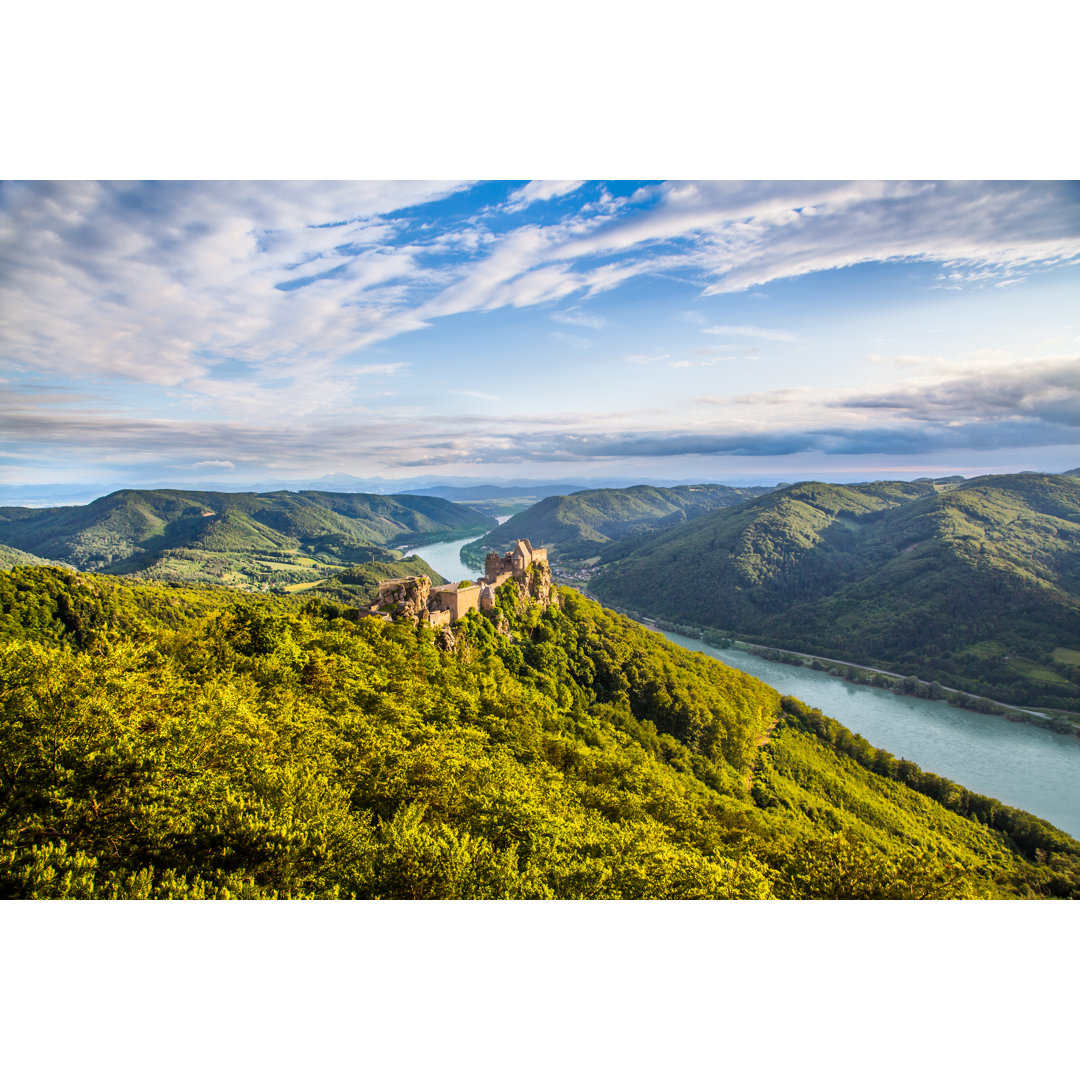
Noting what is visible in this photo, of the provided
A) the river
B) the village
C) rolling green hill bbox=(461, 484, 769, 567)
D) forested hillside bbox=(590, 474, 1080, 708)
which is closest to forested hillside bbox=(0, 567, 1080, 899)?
the village

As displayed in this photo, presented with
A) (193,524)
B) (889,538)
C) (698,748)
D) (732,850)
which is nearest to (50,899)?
(732,850)

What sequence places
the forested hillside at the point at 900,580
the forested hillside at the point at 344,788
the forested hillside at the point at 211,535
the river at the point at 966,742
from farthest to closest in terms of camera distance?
the forested hillside at the point at 211,535 < the forested hillside at the point at 900,580 < the river at the point at 966,742 < the forested hillside at the point at 344,788

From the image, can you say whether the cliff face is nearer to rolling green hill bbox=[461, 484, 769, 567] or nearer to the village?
the village

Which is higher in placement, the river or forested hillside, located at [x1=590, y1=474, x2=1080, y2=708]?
forested hillside, located at [x1=590, y1=474, x2=1080, y2=708]

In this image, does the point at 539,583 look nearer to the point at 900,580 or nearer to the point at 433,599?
the point at 433,599

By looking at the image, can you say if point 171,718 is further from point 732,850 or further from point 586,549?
point 586,549

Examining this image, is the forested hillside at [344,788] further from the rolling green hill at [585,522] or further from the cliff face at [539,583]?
the rolling green hill at [585,522]

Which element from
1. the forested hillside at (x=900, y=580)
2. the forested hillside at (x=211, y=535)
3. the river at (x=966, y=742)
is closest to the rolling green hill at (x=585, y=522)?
the forested hillside at (x=211, y=535)
